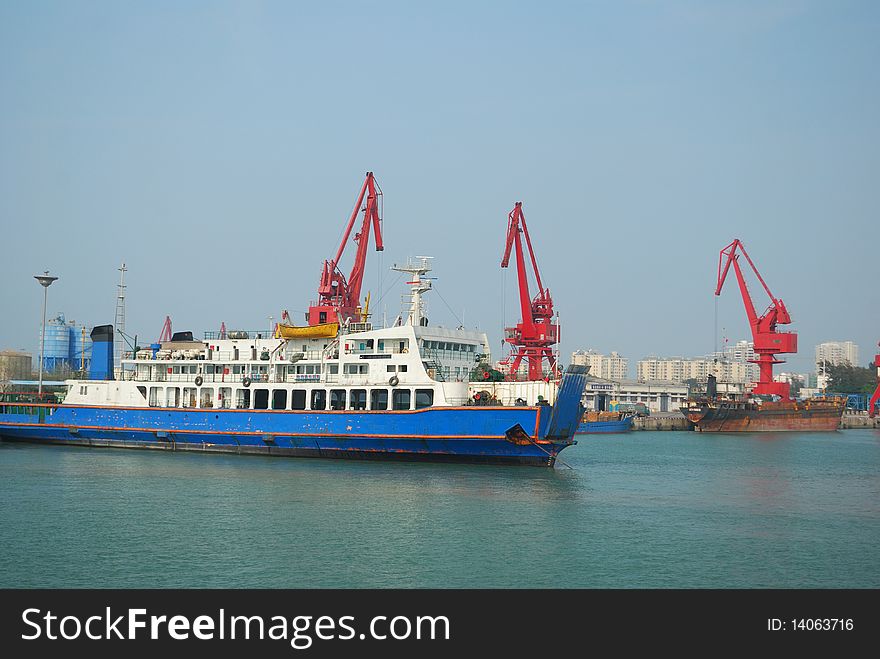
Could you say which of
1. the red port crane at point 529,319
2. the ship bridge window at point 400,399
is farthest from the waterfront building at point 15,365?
the ship bridge window at point 400,399

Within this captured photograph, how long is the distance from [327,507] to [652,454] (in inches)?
1274

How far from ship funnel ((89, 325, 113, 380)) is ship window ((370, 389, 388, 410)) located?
17.7m

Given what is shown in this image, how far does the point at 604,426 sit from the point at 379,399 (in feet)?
169

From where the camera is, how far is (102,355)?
50719 mm

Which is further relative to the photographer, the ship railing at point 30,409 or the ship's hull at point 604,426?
the ship's hull at point 604,426

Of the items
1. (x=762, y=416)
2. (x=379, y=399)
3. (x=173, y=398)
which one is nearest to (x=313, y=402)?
(x=379, y=399)

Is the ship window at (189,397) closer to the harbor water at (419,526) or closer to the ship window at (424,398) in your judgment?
the harbor water at (419,526)

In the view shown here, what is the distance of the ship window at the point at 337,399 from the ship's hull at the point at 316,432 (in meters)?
0.92

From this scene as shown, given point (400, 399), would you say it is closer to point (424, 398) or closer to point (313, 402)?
point (424, 398)

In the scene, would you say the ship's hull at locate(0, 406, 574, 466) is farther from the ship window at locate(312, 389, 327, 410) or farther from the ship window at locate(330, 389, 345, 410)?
the ship window at locate(312, 389, 327, 410)

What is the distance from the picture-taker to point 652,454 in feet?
185

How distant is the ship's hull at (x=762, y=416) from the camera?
90.4 m

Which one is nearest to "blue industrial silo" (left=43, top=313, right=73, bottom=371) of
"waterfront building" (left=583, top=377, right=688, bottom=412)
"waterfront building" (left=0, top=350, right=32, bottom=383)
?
"waterfront building" (left=0, top=350, right=32, bottom=383)
